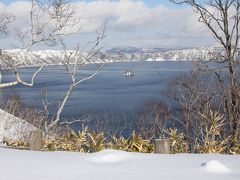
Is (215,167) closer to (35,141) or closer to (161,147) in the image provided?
(161,147)

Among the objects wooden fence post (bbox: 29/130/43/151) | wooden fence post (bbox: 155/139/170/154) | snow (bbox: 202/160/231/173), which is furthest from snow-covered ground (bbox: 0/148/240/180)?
wooden fence post (bbox: 29/130/43/151)

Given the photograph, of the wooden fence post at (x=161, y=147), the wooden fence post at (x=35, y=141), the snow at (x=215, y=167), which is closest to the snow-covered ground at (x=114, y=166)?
the snow at (x=215, y=167)

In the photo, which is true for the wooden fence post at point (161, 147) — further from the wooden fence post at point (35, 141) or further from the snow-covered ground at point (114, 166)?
the wooden fence post at point (35, 141)

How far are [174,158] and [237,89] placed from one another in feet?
28.0

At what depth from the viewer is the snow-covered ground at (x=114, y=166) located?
479cm

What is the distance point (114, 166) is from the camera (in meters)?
5.32

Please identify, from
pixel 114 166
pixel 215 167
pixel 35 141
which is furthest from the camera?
pixel 35 141

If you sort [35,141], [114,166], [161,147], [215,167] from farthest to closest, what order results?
[35,141] < [161,147] < [114,166] < [215,167]

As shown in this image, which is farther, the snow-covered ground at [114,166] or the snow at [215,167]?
the snow at [215,167]

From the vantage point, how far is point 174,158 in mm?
5793

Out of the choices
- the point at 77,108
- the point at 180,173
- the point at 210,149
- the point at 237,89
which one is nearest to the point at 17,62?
the point at 210,149

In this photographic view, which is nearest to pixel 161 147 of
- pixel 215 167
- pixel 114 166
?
pixel 114 166

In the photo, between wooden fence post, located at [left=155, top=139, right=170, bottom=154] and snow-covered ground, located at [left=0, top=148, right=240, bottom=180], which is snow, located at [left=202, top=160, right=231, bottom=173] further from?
wooden fence post, located at [left=155, top=139, right=170, bottom=154]

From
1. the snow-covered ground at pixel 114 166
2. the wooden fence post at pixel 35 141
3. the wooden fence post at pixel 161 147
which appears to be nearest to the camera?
the snow-covered ground at pixel 114 166
